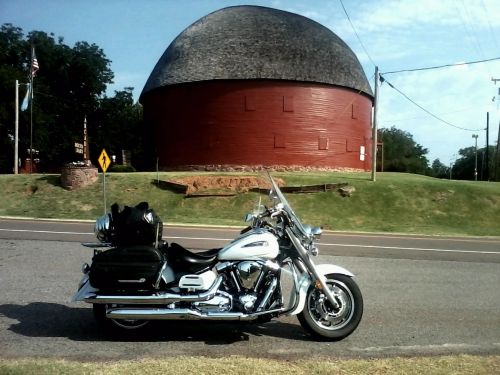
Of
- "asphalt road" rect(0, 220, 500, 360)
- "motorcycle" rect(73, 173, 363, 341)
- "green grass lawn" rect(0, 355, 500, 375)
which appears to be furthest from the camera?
"motorcycle" rect(73, 173, 363, 341)

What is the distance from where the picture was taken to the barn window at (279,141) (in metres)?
43.8

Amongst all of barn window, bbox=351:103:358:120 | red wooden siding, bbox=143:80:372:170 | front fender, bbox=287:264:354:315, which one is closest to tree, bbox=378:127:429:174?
barn window, bbox=351:103:358:120

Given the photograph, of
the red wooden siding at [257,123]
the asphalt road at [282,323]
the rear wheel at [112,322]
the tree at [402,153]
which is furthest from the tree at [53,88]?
the rear wheel at [112,322]

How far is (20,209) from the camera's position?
1109 inches

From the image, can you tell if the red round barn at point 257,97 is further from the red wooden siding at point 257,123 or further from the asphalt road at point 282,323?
the asphalt road at point 282,323

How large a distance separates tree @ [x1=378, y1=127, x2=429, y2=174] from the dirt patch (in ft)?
185

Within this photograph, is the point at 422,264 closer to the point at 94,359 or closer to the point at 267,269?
the point at 267,269

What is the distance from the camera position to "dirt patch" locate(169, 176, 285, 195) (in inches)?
1201

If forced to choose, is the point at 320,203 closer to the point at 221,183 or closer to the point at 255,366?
the point at 221,183

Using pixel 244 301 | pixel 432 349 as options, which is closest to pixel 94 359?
pixel 244 301

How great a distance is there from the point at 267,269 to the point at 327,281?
0.65m

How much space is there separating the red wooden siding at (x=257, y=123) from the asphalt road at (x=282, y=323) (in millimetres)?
33292

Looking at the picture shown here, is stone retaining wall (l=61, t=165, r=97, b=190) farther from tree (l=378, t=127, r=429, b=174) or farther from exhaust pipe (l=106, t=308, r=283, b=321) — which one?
tree (l=378, t=127, r=429, b=174)

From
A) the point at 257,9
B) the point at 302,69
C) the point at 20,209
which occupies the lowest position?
the point at 20,209
